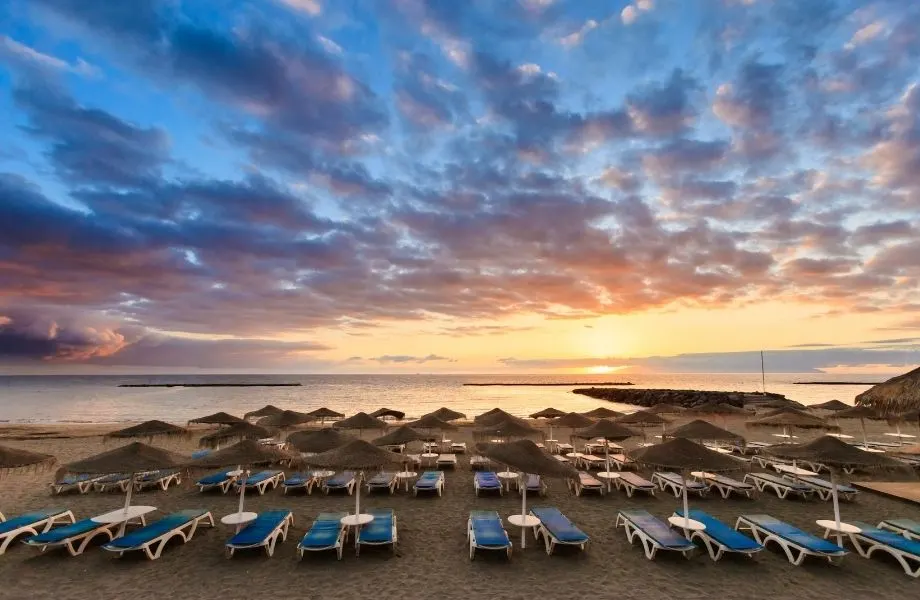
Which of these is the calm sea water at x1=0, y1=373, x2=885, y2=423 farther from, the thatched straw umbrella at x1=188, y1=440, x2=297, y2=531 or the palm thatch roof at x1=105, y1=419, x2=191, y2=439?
the thatched straw umbrella at x1=188, y1=440, x2=297, y2=531

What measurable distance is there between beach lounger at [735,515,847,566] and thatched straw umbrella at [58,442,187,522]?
37.3ft

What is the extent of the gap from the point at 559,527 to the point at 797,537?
14.0 ft

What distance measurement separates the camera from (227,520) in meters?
8.91

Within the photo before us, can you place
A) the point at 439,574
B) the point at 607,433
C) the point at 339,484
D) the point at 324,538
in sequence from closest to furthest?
the point at 439,574
the point at 324,538
the point at 339,484
the point at 607,433

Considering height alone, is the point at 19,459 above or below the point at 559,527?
above

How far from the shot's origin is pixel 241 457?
899 centimetres

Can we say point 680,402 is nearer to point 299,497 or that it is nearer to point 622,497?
point 622,497

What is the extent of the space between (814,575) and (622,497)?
5.42 meters

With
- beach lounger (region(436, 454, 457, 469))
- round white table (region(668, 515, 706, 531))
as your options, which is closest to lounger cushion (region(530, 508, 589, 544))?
round white table (region(668, 515, 706, 531))

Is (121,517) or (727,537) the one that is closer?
(727,537)

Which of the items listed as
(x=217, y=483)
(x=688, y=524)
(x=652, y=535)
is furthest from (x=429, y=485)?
(x=688, y=524)

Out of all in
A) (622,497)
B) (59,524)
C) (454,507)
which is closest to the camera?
(59,524)

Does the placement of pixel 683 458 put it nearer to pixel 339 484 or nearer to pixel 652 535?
pixel 652 535

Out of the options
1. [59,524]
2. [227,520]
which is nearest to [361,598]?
[227,520]
